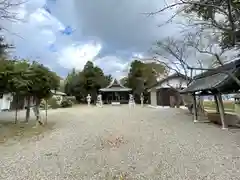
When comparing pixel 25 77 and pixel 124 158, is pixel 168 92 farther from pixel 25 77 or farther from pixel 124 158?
pixel 124 158

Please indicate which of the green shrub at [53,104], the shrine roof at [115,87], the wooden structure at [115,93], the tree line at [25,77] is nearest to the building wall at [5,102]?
the green shrub at [53,104]

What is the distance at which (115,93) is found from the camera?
46.1 metres

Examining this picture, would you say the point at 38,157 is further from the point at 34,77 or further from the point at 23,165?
the point at 34,77

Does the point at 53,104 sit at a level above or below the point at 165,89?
below

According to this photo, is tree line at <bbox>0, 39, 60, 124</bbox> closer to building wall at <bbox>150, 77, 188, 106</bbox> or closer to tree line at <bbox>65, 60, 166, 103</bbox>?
building wall at <bbox>150, 77, 188, 106</bbox>

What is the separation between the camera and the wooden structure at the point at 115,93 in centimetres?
4388

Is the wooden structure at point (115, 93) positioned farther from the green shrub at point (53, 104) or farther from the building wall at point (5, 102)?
the building wall at point (5, 102)

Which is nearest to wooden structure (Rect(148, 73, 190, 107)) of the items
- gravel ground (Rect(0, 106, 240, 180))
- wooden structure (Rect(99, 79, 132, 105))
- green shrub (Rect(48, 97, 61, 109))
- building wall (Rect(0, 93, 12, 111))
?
wooden structure (Rect(99, 79, 132, 105))

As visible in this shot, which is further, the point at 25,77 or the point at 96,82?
the point at 96,82

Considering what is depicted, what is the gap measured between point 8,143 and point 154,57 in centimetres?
1509

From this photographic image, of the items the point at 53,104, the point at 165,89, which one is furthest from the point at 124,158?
the point at 53,104

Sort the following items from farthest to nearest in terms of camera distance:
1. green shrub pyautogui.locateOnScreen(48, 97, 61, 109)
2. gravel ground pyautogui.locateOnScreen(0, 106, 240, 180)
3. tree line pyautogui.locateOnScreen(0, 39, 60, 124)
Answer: green shrub pyautogui.locateOnScreen(48, 97, 61, 109)
tree line pyautogui.locateOnScreen(0, 39, 60, 124)
gravel ground pyautogui.locateOnScreen(0, 106, 240, 180)

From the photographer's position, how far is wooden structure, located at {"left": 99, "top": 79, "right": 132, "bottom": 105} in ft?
144

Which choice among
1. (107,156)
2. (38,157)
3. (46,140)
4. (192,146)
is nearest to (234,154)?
(192,146)
